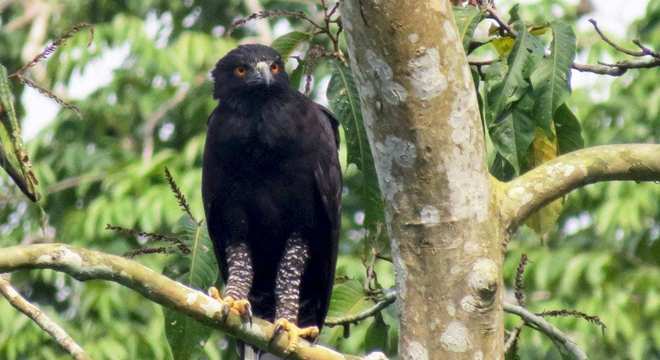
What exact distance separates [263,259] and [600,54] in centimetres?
472

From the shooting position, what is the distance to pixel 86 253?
292 centimetres

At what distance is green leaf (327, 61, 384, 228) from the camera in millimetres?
4031

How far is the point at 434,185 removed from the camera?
Result: 2998 mm

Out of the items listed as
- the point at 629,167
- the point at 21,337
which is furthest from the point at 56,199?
the point at 629,167

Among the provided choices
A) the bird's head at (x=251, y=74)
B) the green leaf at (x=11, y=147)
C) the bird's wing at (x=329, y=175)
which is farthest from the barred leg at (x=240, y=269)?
the green leaf at (x=11, y=147)

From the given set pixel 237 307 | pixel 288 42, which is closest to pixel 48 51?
pixel 237 307

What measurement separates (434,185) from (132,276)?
0.78 meters

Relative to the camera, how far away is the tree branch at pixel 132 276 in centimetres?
279

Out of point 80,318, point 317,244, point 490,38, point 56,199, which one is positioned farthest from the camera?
point 56,199

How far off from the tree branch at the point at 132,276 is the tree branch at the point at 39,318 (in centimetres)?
19

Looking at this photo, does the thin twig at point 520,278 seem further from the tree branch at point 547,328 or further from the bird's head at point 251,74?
the bird's head at point 251,74

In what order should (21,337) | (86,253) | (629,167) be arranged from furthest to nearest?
(21,337), (629,167), (86,253)

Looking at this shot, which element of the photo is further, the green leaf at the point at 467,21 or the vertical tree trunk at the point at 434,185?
the green leaf at the point at 467,21

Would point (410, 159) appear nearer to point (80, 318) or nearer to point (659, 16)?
point (659, 16)
